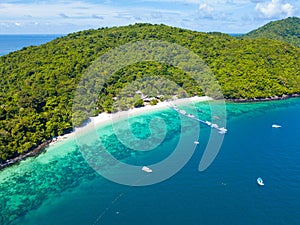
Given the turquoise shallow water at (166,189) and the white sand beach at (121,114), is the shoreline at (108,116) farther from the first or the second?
the turquoise shallow water at (166,189)

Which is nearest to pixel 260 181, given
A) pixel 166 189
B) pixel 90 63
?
pixel 166 189

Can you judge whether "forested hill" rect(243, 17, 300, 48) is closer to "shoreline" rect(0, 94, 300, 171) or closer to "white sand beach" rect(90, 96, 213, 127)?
"shoreline" rect(0, 94, 300, 171)

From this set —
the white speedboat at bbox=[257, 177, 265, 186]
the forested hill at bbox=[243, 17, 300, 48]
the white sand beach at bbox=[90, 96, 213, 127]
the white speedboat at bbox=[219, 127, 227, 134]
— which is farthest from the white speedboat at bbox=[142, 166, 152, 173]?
the forested hill at bbox=[243, 17, 300, 48]

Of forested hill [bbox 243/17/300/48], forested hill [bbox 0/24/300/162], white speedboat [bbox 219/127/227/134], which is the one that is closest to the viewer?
forested hill [bbox 0/24/300/162]

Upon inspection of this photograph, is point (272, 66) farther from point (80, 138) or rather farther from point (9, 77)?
point (9, 77)

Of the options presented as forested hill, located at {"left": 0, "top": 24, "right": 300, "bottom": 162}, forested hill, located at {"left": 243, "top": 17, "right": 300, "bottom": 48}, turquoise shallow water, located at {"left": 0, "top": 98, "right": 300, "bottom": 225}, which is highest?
forested hill, located at {"left": 243, "top": 17, "right": 300, "bottom": 48}

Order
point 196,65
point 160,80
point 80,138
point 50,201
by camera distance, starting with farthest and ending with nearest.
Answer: point 196,65, point 160,80, point 80,138, point 50,201

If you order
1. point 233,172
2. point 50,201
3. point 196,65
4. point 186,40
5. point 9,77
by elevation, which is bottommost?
point 50,201

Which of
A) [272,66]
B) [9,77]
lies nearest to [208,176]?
[9,77]
